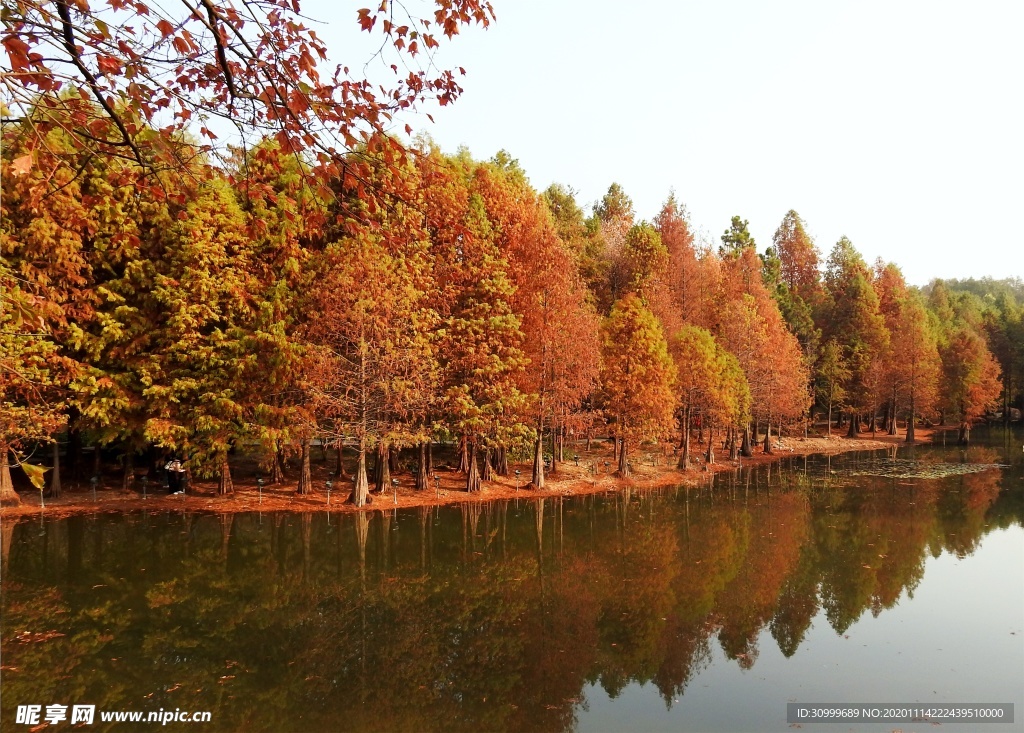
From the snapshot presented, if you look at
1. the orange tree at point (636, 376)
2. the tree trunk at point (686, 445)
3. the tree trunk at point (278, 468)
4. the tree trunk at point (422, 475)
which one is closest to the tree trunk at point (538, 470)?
the orange tree at point (636, 376)

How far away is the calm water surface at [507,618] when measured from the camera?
31.7ft

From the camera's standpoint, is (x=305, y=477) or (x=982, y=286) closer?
(x=305, y=477)

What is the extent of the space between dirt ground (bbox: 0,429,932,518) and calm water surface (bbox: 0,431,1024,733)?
2011 mm

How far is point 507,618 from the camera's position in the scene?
43.1ft

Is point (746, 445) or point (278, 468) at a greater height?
point (278, 468)

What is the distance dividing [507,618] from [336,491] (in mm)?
16248

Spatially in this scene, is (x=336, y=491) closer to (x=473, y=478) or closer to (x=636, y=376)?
(x=473, y=478)

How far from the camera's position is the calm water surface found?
380 inches

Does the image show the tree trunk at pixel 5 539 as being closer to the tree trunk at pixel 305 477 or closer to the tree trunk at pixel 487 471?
the tree trunk at pixel 305 477

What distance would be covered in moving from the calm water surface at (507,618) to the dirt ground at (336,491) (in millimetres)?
2011

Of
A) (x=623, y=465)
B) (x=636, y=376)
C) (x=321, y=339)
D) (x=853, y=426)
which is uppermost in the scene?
(x=321, y=339)

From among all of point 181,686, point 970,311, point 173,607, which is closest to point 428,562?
point 173,607

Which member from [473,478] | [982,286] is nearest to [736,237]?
[473,478]

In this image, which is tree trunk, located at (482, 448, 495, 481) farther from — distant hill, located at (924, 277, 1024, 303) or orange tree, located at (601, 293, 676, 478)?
distant hill, located at (924, 277, 1024, 303)
